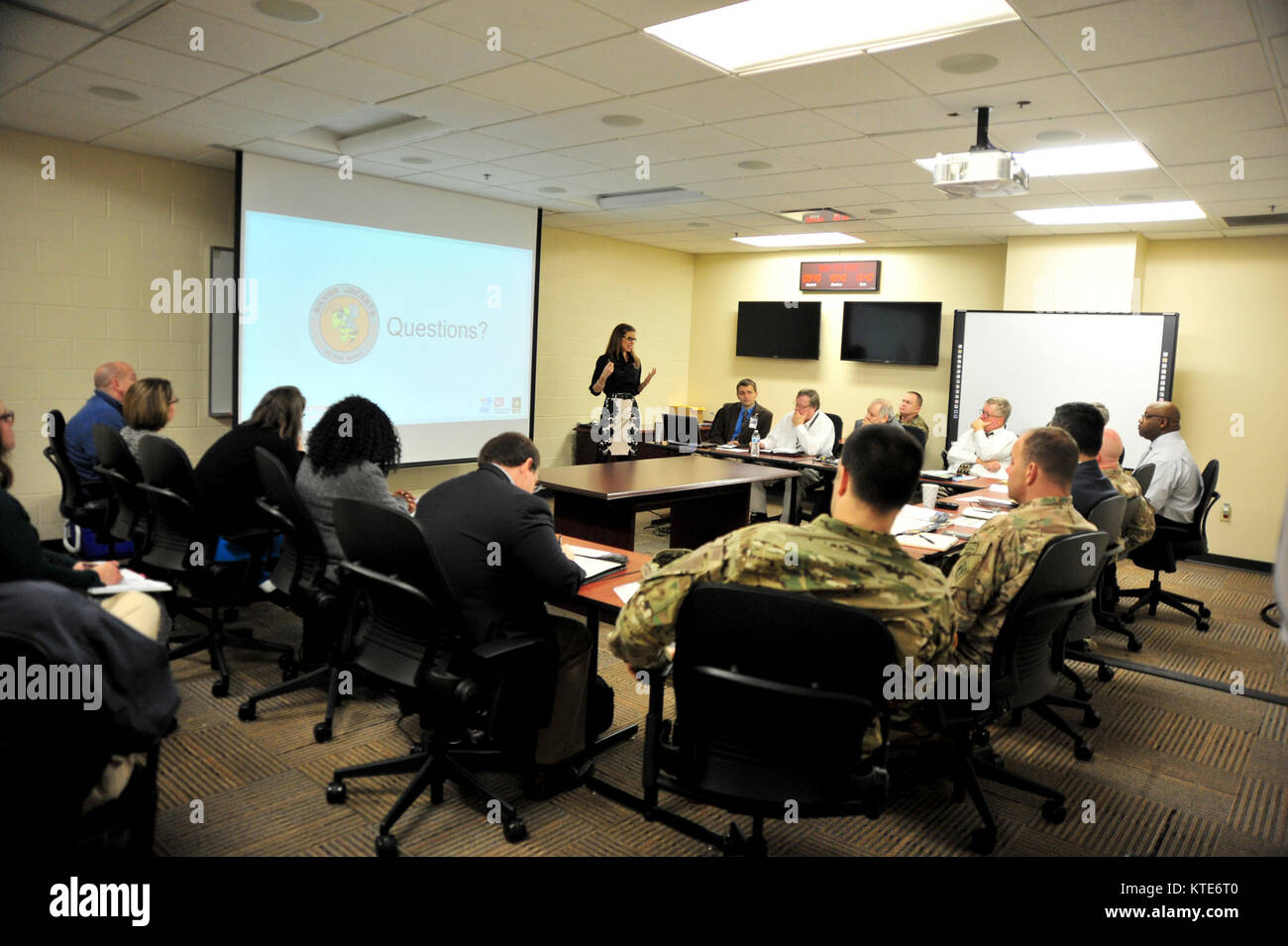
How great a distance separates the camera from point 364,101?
4.30 meters

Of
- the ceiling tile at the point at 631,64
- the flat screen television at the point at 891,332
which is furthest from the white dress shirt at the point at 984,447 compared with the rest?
the ceiling tile at the point at 631,64

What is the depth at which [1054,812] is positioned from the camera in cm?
277

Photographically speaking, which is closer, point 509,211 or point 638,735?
point 638,735

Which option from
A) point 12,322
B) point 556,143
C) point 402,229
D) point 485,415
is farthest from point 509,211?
point 12,322

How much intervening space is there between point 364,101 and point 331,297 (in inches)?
83.8

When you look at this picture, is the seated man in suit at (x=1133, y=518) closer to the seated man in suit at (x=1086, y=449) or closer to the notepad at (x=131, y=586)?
the seated man in suit at (x=1086, y=449)

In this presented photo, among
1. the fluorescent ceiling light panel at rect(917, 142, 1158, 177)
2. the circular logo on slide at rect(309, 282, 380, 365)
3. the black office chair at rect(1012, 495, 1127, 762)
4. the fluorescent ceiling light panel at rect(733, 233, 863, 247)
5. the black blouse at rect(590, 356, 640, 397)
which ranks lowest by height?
the black office chair at rect(1012, 495, 1127, 762)

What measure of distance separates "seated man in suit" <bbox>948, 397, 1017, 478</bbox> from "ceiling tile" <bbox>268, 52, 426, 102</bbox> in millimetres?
4483

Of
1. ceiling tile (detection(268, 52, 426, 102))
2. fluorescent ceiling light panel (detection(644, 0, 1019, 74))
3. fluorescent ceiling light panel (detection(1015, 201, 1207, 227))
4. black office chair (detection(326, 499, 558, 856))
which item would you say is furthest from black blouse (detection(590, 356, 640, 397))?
black office chair (detection(326, 499, 558, 856))

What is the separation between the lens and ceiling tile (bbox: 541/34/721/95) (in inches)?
133

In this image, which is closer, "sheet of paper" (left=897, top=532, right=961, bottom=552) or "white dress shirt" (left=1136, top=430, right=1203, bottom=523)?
"sheet of paper" (left=897, top=532, right=961, bottom=552)

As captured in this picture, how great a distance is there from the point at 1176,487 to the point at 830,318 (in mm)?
4485

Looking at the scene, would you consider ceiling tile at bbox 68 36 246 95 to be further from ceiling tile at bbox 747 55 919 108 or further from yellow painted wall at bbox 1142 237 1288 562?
yellow painted wall at bbox 1142 237 1288 562
